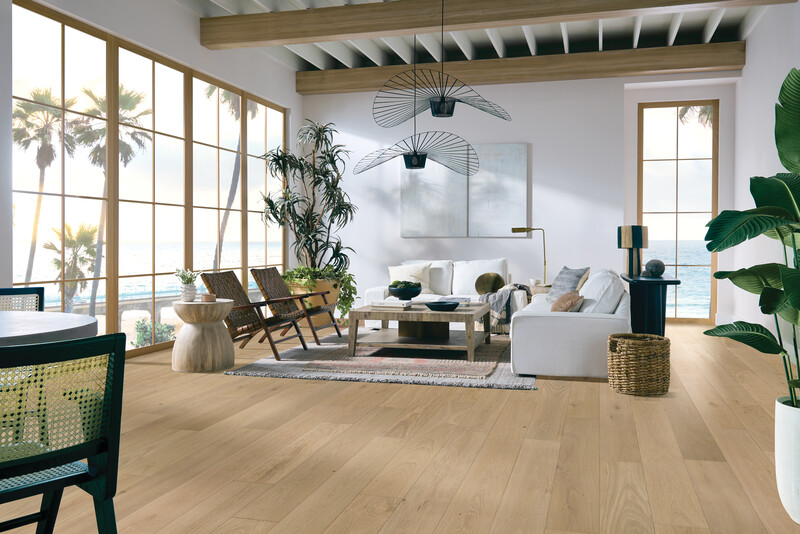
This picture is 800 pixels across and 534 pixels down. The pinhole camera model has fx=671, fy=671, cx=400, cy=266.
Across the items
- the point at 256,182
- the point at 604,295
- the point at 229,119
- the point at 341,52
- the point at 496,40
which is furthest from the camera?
the point at 341,52

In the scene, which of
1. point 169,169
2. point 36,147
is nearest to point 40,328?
point 36,147

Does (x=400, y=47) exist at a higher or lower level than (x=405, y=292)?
higher

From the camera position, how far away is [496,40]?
24.3 ft

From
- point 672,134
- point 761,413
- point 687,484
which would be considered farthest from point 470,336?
point 672,134

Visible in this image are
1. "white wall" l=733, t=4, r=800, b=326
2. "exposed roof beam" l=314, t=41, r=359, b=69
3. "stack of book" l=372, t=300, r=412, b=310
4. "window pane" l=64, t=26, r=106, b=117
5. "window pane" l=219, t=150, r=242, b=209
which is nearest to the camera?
"window pane" l=64, t=26, r=106, b=117

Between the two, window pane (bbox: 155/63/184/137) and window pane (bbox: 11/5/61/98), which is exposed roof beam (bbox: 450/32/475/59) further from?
window pane (bbox: 11/5/61/98)

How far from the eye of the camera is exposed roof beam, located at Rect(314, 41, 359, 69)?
25.5ft

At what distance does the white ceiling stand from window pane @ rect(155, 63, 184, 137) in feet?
2.14

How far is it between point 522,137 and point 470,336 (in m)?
3.71

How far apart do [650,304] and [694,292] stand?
9.20 ft

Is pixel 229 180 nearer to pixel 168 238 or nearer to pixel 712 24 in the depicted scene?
pixel 168 238

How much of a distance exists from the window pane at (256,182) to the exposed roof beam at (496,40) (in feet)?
9.60

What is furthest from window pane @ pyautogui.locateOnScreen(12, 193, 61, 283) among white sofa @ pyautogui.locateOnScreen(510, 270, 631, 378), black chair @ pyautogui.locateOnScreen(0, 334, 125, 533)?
black chair @ pyautogui.locateOnScreen(0, 334, 125, 533)

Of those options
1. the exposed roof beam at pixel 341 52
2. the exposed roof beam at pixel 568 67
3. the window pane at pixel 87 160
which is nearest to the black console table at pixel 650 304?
the exposed roof beam at pixel 568 67
